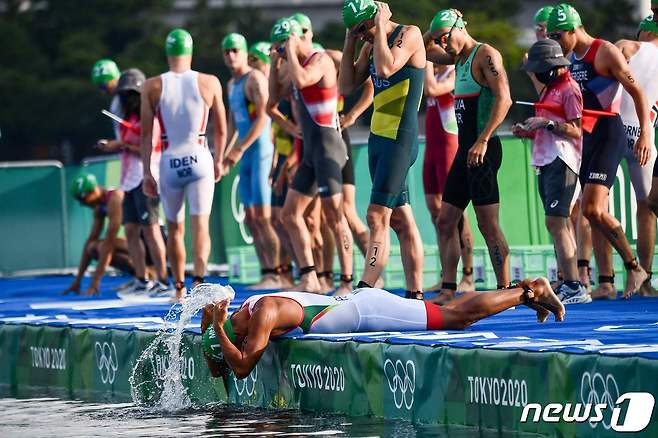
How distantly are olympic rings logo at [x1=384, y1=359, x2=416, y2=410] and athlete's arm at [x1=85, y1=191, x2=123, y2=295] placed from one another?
24.0ft

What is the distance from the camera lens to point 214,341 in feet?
31.0

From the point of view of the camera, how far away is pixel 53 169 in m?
21.1

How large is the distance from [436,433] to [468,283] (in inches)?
210

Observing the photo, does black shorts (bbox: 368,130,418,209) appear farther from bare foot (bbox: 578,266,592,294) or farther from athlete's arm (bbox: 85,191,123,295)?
athlete's arm (bbox: 85,191,123,295)

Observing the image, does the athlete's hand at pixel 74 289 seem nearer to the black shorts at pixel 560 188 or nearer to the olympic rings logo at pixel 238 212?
the olympic rings logo at pixel 238 212

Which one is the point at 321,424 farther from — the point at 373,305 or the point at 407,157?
the point at 407,157

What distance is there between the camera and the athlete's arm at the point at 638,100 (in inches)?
449

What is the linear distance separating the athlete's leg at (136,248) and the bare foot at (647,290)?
5.08m

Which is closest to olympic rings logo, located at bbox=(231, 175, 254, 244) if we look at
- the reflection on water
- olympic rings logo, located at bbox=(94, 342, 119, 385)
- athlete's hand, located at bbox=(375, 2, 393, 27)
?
olympic rings logo, located at bbox=(94, 342, 119, 385)

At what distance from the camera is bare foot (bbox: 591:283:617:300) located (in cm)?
1211

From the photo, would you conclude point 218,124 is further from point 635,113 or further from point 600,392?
point 600,392

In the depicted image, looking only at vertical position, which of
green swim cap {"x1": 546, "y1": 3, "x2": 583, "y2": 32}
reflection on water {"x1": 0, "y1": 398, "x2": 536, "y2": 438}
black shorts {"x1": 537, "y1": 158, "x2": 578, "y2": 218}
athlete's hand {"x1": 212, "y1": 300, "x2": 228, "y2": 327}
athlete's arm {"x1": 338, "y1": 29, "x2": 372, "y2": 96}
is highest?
green swim cap {"x1": 546, "y1": 3, "x2": 583, "y2": 32}

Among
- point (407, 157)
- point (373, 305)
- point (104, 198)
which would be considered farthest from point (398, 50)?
point (104, 198)

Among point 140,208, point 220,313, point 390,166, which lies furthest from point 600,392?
point 140,208
